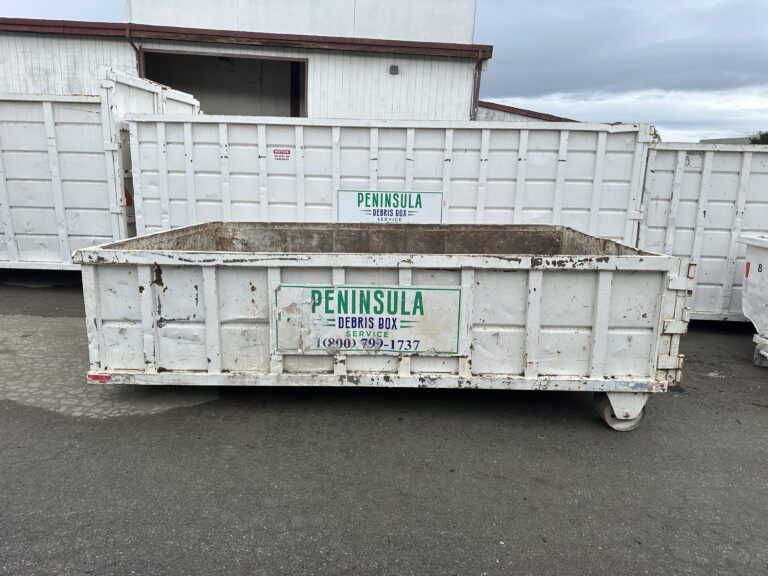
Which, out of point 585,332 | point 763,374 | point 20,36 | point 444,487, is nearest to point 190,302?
point 444,487

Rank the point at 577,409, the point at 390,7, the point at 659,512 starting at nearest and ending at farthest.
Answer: the point at 659,512 < the point at 577,409 < the point at 390,7

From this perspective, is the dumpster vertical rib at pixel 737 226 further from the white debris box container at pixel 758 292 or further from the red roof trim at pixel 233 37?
the red roof trim at pixel 233 37

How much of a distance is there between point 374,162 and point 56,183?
4249 mm

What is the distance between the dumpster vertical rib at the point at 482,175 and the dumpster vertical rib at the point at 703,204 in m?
2.46

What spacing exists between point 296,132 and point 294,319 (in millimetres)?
3831

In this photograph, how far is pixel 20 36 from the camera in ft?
39.0

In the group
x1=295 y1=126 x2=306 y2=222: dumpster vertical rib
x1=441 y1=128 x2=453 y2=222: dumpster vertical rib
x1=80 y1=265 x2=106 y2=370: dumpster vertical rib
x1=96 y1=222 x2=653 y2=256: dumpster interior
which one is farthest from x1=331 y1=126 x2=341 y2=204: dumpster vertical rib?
x1=80 y1=265 x2=106 y2=370: dumpster vertical rib

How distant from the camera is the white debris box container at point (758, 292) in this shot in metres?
5.27

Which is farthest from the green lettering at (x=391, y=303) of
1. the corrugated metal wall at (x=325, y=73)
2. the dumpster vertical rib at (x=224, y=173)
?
the corrugated metal wall at (x=325, y=73)

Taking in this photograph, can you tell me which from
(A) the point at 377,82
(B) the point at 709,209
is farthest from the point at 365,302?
(A) the point at 377,82

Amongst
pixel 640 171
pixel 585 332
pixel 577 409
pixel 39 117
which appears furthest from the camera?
pixel 39 117

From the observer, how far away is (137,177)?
7.05 m

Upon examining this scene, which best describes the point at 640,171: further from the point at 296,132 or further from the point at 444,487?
the point at 444,487

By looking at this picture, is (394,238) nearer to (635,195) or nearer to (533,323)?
(533,323)
